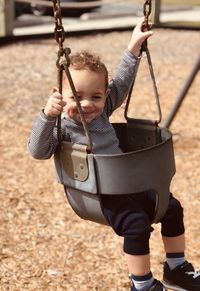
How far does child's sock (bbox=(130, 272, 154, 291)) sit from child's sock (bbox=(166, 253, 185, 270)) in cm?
24

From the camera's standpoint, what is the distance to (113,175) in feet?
8.12

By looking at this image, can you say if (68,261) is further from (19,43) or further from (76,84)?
(19,43)

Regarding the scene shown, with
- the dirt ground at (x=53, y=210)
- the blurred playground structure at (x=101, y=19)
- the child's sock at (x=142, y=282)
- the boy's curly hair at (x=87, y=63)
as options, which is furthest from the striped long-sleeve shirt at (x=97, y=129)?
the blurred playground structure at (x=101, y=19)

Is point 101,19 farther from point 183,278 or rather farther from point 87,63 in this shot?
point 87,63

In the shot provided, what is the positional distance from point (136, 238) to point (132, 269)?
0.15 meters

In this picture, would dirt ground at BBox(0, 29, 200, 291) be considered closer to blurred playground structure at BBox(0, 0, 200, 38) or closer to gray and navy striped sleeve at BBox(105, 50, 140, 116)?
gray and navy striped sleeve at BBox(105, 50, 140, 116)

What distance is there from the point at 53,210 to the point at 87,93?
6.50 ft

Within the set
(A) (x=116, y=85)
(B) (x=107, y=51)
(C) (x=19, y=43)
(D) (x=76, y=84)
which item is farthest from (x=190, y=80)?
(C) (x=19, y=43)

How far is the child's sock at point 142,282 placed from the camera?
8.68 ft

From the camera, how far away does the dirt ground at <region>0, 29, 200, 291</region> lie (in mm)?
3543

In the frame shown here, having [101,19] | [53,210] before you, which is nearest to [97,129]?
[53,210]

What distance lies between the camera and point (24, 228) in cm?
409

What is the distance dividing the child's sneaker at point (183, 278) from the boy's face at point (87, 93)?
809mm

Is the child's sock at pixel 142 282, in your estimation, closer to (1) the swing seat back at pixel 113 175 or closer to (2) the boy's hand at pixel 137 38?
(1) the swing seat back at pixel 113 175
